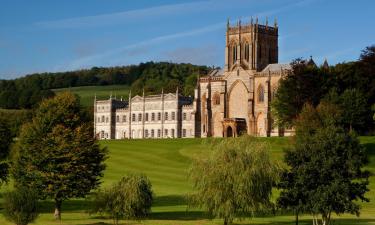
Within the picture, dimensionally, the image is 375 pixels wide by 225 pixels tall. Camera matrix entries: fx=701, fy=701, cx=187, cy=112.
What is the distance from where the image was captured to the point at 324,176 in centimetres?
4366

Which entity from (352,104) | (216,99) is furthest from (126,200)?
(216,99)

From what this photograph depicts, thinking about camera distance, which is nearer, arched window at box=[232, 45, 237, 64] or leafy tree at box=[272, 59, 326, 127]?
leafy tree at box=[272, 59, 326, 127]

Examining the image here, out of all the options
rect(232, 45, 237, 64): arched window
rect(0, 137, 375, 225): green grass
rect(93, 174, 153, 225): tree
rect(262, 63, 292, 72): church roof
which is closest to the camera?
rect(93, 174, 153, 225): tree

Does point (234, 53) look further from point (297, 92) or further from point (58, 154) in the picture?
point (58, 154)

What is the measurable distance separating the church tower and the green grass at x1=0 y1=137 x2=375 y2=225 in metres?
23.1

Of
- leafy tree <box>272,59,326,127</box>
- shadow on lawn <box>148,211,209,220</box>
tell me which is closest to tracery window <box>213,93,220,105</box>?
leafy tree <box>272,59,326,127</box>

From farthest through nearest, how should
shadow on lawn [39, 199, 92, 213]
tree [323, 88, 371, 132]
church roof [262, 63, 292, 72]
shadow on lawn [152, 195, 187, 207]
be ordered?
church roof [262, 63, 292, 72] → tree [323, 88, 371, 132] → shadow on lawn [152, 195, 187, 207] → shadow on lawn [39, 199, 92, 213]

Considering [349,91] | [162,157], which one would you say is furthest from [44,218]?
[349,91]

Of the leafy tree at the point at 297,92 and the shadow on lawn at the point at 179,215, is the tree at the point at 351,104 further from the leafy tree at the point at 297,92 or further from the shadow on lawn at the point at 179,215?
the shadow on lawn at the point at 179,215

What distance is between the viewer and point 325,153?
44.0 metres

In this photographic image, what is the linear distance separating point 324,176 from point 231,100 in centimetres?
7497

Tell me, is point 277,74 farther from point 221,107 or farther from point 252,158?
point 252,158

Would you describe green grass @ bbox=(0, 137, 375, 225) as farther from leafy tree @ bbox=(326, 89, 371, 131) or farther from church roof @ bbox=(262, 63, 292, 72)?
church roof @ bbox=(262, 63, 292, 72)

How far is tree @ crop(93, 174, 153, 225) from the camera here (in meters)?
45.9
